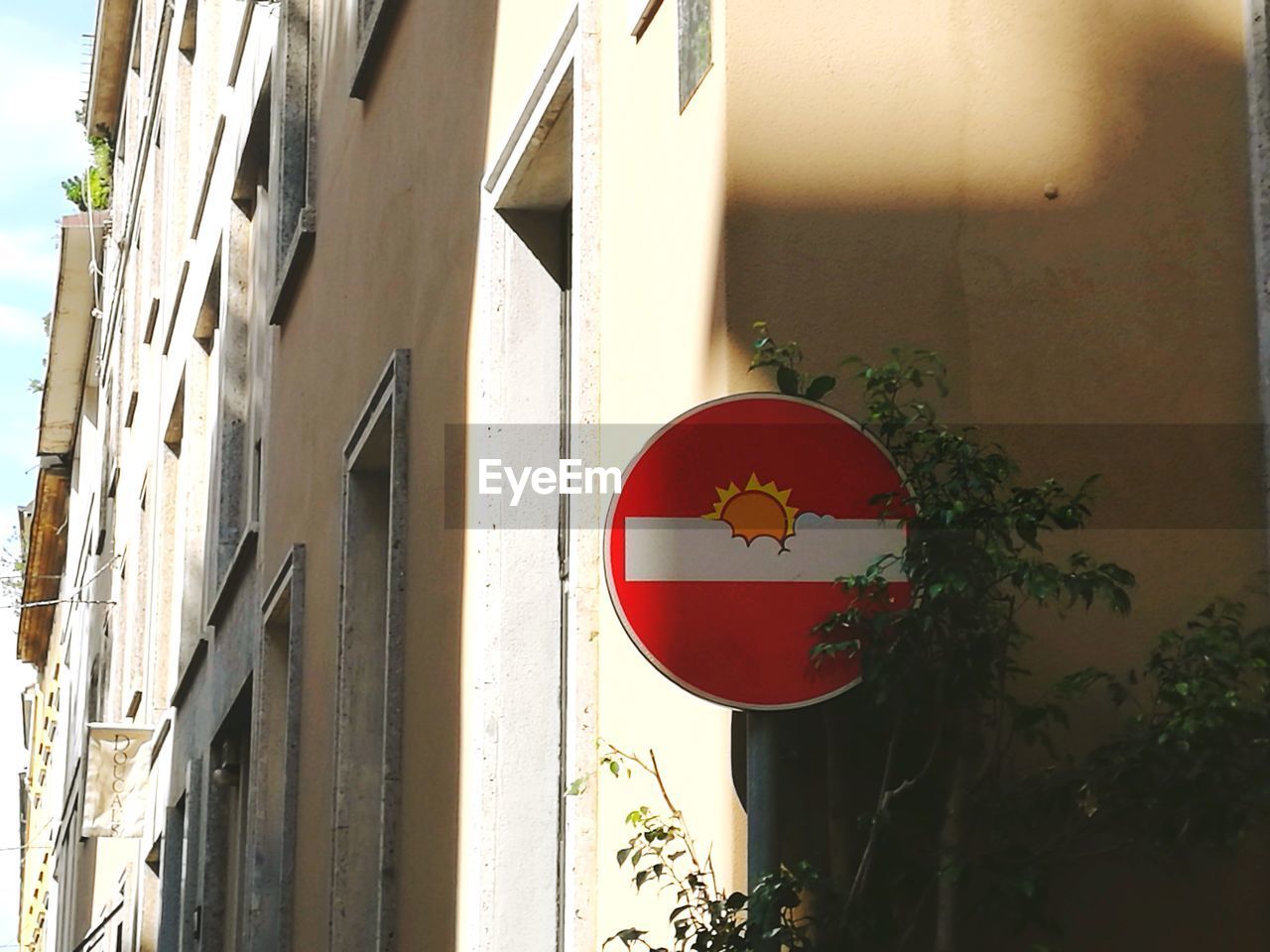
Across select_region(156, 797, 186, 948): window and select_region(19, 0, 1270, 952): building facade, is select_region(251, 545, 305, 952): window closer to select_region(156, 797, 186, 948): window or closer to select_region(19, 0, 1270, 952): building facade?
select_region(19, 0, 1270, 952): building facade

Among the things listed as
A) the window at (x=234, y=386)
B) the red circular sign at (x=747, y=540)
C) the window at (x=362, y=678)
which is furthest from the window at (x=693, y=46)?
the window at (x=234, y=386)

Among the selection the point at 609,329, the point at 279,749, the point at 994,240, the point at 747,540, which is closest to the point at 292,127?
the point at 279,749

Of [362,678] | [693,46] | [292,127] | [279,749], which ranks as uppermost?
[292,127]

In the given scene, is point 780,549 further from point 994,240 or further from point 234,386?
point 234,386

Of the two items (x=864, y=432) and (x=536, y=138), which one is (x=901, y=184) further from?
(x=536, y=138)

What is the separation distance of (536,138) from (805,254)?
2105 millimetres

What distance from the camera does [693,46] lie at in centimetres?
446

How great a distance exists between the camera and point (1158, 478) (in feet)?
13.8

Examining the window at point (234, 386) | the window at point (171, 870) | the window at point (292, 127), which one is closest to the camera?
the window at point (292, 127)

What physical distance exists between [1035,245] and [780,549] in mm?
1004

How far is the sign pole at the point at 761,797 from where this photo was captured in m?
3.50

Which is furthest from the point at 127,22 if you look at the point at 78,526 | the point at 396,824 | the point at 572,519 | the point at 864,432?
the point at 864,432

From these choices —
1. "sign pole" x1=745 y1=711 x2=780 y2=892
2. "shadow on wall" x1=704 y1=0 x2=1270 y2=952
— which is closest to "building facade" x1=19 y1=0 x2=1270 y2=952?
"shadow on wall" x1=704 y1=0 x2=1270 y2=952

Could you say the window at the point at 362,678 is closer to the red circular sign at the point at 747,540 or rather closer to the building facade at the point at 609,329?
the building facade at the point at 609,329
